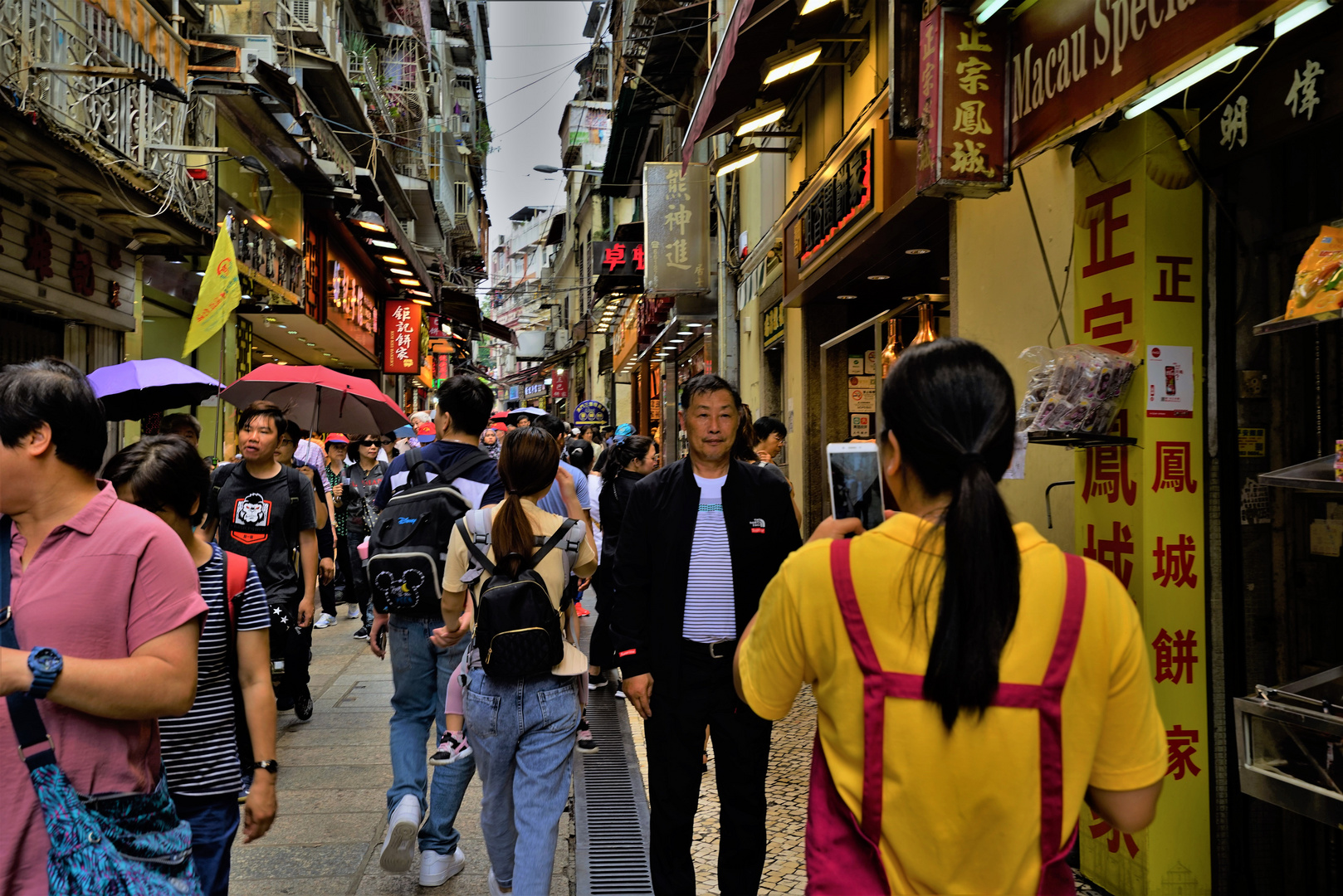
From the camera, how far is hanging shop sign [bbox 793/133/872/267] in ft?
26.1

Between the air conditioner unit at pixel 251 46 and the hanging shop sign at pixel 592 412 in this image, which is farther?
the hanging shop sign at pixel 592 412

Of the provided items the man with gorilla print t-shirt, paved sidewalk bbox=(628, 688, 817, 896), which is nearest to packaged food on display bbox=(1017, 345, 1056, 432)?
paved sidewalk bbox=(628, 688, 817, 896)

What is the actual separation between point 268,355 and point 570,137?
121ft

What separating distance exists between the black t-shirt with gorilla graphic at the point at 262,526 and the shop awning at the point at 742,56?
191 inches

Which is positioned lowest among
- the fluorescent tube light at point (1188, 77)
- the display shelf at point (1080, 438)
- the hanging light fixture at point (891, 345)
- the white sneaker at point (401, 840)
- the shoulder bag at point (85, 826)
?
the white sneaker at point (401, 840)

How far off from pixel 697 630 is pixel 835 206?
6.20 metres

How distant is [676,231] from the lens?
1598 cm

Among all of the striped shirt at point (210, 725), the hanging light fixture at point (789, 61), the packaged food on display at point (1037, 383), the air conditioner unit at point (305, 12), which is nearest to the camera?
the striped shirt at point (210, 725)

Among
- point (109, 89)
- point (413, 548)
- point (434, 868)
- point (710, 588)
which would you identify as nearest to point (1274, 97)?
point (710, 588)

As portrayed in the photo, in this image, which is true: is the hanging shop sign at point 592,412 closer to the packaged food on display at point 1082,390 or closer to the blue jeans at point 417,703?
the blue jeans at point 417,703

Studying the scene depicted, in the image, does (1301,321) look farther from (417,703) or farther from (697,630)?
(417,703)

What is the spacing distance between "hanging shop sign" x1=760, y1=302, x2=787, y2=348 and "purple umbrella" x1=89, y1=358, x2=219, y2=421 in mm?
6994

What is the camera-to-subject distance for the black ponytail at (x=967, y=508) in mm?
1592

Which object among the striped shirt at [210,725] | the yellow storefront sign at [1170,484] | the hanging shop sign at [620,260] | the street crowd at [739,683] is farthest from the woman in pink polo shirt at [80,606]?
the hanging shop sign at [620,260]
